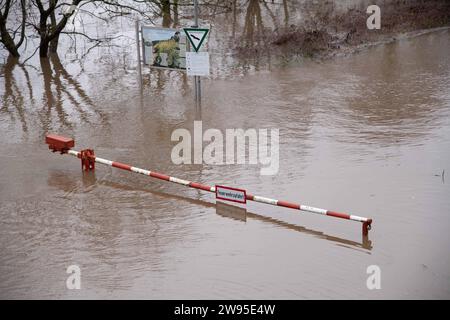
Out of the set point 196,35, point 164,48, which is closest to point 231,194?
point 196,35

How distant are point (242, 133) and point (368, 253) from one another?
5190 millimetres

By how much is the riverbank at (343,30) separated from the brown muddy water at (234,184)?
2.58 metres

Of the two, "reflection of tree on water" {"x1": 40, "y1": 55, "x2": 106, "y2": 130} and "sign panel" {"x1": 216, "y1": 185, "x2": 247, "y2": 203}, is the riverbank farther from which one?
"sign panel" {"x1": 216, "y1": 185, "x2": 247, "y2": 203}

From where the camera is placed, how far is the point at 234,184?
10.8m

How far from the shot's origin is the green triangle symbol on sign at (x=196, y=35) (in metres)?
13.7

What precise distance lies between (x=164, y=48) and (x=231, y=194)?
6735 millimetres

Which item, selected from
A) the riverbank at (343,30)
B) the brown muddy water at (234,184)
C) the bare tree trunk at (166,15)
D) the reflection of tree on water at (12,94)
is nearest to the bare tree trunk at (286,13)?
the riverbank at (343,30)

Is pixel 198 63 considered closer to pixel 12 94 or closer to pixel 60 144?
pixel 60 144

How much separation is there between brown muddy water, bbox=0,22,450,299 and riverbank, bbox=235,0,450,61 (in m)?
2.58

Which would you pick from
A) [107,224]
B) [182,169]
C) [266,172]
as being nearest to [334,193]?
[266,172]

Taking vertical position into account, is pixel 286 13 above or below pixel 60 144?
above

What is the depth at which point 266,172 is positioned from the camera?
1116 centimetres

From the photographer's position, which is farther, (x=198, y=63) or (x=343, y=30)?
(x=343, y=30)
